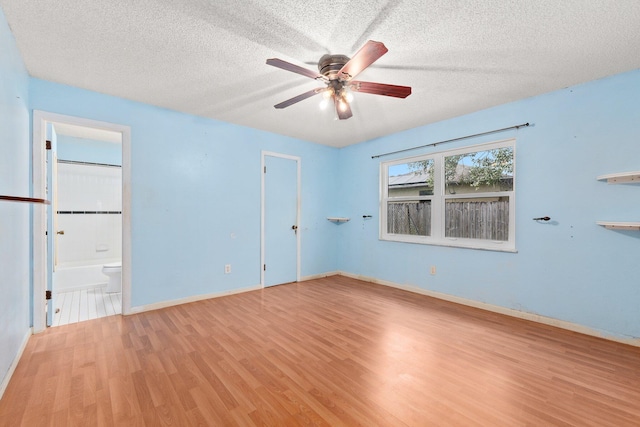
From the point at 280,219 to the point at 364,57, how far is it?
10.6 feet

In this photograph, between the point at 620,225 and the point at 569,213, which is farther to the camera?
the point at 569,213

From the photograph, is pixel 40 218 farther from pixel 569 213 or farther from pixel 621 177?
pixel 621 177

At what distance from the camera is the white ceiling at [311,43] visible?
5.76 feet

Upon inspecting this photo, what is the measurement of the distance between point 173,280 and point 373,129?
354 centimetres

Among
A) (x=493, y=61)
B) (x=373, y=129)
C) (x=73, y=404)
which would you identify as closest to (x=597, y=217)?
(x=493, y=61)

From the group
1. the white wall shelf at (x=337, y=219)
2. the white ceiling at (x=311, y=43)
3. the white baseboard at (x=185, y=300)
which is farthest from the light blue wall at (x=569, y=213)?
the white baseboard at (x=185, y=300)

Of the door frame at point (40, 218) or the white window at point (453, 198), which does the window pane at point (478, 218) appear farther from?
the door frame at point (40, 218)

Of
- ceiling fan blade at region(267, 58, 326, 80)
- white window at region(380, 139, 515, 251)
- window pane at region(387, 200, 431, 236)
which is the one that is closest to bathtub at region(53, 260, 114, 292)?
ceiling fan blade at region(267, 58, 326, 80)

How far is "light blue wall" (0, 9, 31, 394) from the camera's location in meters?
1.83

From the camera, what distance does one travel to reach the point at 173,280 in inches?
138

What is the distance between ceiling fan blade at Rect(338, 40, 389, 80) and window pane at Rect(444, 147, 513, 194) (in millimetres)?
2438

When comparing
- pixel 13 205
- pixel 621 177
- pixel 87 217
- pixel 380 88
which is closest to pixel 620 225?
pixel 621 177

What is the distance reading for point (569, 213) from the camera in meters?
2.82

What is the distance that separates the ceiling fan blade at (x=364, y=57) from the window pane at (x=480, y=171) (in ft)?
8.00
